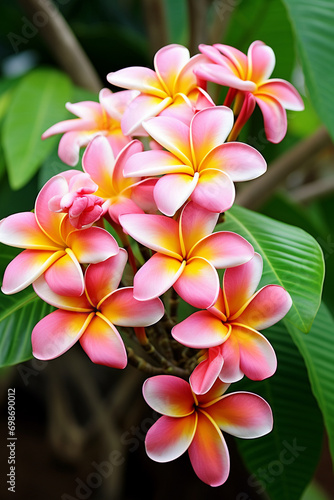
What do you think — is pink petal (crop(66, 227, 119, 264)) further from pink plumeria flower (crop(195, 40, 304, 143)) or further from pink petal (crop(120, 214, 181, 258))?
pink plumeria flower (crop(195, 40, 304, 143))

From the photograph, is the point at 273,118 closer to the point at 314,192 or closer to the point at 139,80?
the point at 139,80

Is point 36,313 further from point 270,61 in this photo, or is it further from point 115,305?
point 270,61

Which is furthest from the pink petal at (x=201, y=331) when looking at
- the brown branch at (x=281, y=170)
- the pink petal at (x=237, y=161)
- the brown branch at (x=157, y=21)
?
the brown branch at (x=157, y=21)

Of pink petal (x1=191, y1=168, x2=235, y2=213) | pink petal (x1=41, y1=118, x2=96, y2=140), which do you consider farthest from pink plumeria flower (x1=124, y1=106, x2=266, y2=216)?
pink petal (x1=41, y1=118, x2=96, y2=140)

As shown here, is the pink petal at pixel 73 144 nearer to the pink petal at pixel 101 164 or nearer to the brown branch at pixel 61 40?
the pink petal at pixel 101 164

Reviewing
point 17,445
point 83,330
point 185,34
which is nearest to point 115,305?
point 83,330

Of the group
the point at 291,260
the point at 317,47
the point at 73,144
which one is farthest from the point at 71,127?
the point at 317,47
